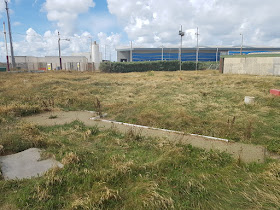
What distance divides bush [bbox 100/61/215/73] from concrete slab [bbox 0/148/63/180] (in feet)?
128

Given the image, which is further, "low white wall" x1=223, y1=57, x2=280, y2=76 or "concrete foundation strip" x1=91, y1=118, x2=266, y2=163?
"low white wall" x1=223, y1=57, x2=280, y2=76

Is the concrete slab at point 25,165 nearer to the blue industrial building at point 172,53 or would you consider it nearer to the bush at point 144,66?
the bush at point 144,66

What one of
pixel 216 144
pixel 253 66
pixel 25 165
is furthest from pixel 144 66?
pixel 25 165

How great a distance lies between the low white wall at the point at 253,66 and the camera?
24.2 m

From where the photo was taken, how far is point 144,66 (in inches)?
1784

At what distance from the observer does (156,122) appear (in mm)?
7496

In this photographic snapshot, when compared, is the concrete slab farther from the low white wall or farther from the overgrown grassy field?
the low white wall

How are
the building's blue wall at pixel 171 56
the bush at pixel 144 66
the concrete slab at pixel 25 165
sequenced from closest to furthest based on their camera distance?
the concrete slab at pixel 25 165 → the bush at pixel 144 66 → the building's blue wall at pixel 171 56

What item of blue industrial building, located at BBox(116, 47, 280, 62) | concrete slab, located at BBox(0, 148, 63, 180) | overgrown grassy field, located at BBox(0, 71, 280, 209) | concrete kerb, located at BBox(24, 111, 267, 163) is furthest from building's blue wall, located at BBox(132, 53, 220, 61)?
concrete slab, located at BBox(0, 148, 63, 180)

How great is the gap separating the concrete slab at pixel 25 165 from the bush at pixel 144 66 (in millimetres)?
39156

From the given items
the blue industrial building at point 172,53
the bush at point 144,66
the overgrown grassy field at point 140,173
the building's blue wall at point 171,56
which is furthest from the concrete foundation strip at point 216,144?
the building's blue wall at point 171,56

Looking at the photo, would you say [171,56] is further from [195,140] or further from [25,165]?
[25,165]

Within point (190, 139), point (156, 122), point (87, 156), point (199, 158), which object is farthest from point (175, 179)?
point (156, 122)

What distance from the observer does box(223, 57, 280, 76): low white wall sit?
24.2 metres
